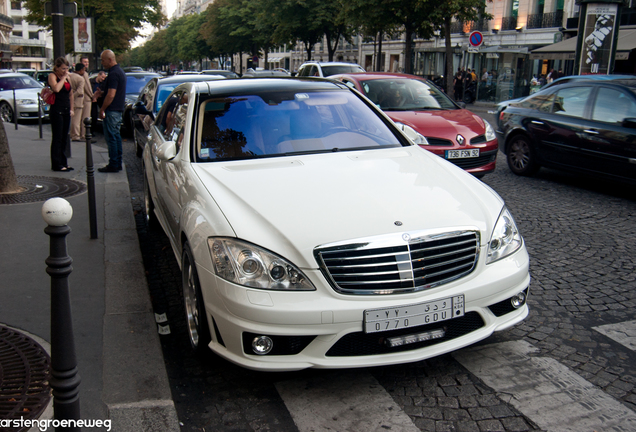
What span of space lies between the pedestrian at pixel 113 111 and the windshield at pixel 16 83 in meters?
12.9

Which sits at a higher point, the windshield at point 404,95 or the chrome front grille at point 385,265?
the windshield at point 404,95

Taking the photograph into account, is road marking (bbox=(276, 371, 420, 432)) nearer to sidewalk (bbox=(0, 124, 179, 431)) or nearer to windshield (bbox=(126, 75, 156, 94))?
sidewalk (bbox=(0, 124, 179, 431))

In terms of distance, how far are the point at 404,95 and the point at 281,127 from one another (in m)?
6.05

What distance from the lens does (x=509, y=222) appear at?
362cm

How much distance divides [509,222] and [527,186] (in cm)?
593

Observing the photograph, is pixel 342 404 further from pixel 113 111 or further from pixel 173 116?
pixel 113 111

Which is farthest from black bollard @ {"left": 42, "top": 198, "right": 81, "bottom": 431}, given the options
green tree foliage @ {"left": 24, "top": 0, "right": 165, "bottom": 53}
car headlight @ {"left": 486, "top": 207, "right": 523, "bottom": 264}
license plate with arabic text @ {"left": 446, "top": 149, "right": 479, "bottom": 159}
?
green tree foliage @ {"left": 24, "top": 0, "right": 165, "bottom": 53}

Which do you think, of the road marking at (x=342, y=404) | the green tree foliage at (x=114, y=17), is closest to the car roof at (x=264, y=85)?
the road marking at (x=342, y=404)

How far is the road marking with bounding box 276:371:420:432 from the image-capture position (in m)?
2.95

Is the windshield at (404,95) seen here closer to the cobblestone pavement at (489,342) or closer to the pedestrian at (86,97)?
the cobblestone pavement at (489,342)

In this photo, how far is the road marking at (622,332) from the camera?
3.87 m

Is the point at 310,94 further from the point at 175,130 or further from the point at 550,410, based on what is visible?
the point at 550,410

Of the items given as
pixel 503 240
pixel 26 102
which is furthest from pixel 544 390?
pixel 26 102

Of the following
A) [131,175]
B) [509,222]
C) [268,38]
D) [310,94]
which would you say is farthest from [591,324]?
[268,38]
